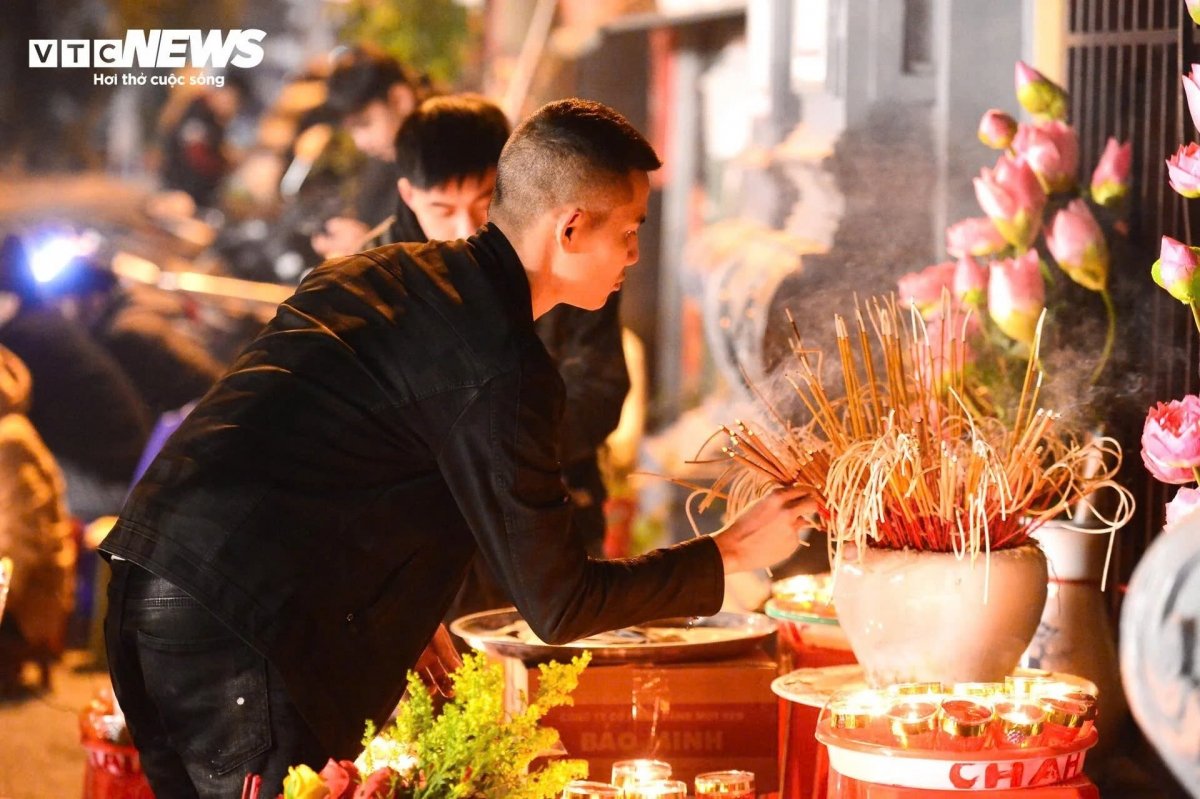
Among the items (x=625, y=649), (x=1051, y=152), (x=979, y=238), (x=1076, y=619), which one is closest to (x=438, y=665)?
(x=625, y=649)

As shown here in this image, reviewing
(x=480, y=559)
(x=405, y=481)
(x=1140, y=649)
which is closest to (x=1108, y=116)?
(x=480, y=559)

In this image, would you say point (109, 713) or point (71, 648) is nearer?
point (109, 713)

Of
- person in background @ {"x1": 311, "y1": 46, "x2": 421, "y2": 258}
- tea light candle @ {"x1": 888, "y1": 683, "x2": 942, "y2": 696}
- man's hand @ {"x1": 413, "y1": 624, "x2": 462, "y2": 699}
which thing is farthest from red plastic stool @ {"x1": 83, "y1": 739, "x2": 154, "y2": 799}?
person in background @ {"x1": 311, "y1": 46, "x2": 421, "y2": 258}

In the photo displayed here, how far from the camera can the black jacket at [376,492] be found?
1.51m

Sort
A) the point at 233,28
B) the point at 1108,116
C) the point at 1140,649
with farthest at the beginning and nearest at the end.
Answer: the point at 233,28, the point at 1108,116, the point at 1140,649

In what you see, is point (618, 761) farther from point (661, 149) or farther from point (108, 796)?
point (661, 149)

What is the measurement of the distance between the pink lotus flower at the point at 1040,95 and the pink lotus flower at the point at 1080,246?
0.18m

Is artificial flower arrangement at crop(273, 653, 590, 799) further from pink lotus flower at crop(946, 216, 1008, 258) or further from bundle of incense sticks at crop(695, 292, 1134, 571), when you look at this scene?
pink lotus flower at crop(946, 216, 1008, 258)

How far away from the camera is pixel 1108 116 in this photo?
2518 mm

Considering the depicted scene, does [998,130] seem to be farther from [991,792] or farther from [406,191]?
[991,792]

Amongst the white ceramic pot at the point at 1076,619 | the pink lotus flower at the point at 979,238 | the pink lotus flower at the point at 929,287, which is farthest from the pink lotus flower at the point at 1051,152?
the white ceramic pot at the point at 1076,619

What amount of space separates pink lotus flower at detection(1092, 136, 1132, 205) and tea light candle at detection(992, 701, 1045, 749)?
1159 mm

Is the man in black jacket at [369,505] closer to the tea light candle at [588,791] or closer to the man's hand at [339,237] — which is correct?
the tea light candle at [588,791]

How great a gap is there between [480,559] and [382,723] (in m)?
0.93
